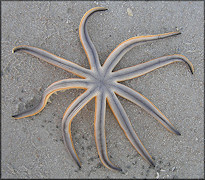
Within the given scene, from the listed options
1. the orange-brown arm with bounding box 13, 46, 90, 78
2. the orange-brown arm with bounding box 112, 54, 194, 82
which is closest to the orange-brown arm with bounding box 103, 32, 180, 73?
the orange-brown arm with bounding box 112, 54, 194, 82

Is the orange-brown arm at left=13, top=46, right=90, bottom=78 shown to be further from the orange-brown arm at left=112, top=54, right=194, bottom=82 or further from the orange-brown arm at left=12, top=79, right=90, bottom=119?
the orange-brown arm at left=112, top=54, right=194, bottom=82

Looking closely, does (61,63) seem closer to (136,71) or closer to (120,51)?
(120,51)

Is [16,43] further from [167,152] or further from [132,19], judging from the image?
[167,152]

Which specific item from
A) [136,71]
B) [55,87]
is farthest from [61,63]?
[136,71]

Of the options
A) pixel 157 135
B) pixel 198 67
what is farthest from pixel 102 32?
pixel 157 135

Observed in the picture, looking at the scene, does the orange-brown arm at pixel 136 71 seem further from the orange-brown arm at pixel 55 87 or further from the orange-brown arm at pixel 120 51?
the orange-brown arm at pixel 55 87

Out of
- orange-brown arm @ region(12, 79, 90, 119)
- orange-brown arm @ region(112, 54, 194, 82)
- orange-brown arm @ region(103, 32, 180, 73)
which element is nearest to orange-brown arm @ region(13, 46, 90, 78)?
orange-brown arm @ region(12, 79, 90, 119)

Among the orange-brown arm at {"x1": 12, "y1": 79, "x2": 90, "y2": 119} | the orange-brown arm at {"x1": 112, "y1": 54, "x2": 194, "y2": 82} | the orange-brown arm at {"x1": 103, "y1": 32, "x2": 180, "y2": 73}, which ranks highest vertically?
the orange-brown arm at {"x1": 103, "y1": 32, "x2": 180, "y2": 73}

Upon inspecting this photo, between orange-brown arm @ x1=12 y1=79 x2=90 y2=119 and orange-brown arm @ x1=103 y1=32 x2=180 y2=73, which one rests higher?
orange-brown arm @ x1=103 y1=32 x2=180 y2=73

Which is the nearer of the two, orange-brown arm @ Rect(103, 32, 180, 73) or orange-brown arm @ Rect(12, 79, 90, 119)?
orange-brown arm @ Rect(12, 79, 90, 119)

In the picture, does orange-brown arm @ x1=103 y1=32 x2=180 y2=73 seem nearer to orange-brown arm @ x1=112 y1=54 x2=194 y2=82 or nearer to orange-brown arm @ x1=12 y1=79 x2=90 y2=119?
orange-brown arm @ x1=112 y1=54 x2=194 y2=82

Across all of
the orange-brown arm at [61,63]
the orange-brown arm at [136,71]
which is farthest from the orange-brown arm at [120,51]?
Result: the orange-brown arm at [61,63]
